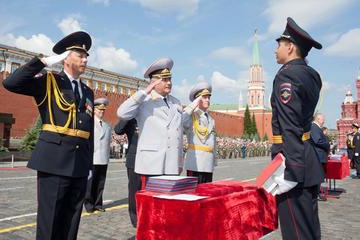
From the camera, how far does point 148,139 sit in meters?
3.69

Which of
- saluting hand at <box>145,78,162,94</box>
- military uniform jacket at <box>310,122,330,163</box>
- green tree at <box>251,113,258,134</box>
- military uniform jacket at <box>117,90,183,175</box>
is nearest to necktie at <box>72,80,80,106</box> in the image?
military uniform jacket at <box>117,90,183,175</box>

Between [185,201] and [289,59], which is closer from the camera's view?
[185,201]

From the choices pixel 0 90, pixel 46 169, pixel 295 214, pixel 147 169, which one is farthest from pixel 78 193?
pixel 0 90

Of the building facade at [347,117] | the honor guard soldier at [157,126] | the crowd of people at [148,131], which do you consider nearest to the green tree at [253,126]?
the building facade at [347,117]

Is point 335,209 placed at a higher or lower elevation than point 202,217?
lower

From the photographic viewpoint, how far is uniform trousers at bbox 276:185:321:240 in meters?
2.50

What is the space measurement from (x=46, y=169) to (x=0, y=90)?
106 ft

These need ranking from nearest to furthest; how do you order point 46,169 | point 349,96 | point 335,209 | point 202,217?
point 202,217, point 46,169, point 335,209, point 349,96

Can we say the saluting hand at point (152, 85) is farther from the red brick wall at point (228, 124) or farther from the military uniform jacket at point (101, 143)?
the red brick wall at point (228, 124)

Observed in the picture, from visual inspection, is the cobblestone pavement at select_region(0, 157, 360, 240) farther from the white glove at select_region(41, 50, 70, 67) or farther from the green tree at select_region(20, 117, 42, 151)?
the green tree at select_region(20, 117, 42, 151)

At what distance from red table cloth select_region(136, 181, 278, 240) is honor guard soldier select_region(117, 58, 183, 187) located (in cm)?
91

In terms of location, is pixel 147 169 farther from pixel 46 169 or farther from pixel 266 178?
pixel 266 178

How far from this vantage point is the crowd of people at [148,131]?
252cm

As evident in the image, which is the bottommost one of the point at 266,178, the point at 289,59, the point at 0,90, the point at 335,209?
the point at 335,209
